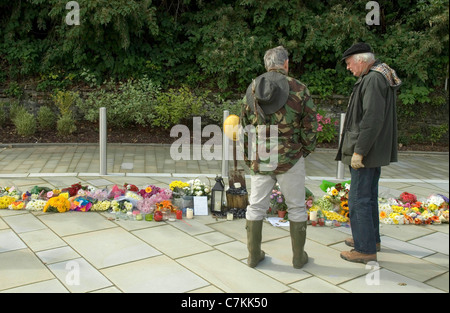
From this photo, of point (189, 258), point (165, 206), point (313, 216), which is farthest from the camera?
point (165, 206)

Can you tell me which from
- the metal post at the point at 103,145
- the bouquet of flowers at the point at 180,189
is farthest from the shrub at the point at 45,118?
the bouquet of flowers at the point at 180,189

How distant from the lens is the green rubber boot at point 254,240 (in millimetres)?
3830

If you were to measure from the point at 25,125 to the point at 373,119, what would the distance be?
9.01 m

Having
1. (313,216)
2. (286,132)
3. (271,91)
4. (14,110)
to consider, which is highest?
(271,91)

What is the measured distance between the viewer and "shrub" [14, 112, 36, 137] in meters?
10.6

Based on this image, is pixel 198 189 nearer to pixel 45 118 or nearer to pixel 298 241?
pixel 298 241

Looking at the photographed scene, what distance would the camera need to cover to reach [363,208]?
3.97 metres

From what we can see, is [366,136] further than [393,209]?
No

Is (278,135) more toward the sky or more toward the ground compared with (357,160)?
more toward the sky

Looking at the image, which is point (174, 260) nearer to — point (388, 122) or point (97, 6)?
point (388, 122)

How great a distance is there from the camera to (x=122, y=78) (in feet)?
42.1

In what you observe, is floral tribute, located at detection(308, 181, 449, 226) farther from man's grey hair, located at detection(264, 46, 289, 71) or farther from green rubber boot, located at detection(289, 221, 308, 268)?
man's grey hair, located at detection(264, 46, 289, 71)
